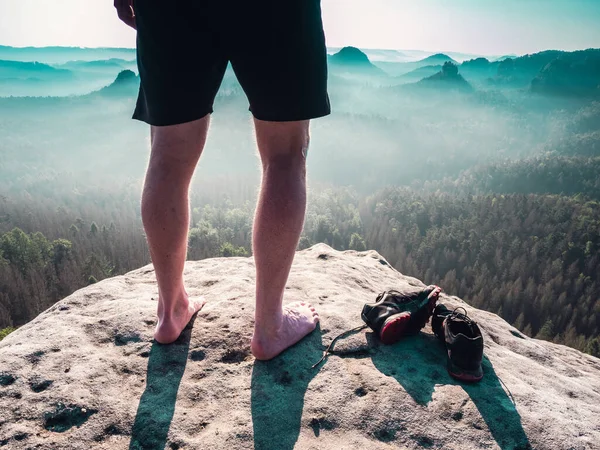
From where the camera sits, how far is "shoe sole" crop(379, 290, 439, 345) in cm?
238

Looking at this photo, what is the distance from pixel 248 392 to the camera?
1.96 m

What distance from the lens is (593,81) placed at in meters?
118

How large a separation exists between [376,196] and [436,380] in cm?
5040

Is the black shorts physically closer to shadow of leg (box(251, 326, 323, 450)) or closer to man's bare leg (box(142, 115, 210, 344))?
man's bare leg (box(142, 115, 210, 344))

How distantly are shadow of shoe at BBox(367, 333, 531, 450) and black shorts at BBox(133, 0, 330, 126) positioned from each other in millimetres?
1583

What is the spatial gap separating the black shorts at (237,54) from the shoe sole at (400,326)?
4.70 ft

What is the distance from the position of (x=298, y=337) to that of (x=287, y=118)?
1.38 metres

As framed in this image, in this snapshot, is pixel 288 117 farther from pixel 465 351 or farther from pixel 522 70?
pixel 522 70

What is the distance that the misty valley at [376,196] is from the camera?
23609 mm

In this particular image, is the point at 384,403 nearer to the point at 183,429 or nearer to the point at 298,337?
the point at 298,337

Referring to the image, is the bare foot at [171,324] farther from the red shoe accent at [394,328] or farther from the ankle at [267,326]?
the red shoe accent at [394,328]

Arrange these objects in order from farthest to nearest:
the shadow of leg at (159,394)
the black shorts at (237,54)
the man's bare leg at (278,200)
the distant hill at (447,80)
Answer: the distant hill at (447,80), the man's bare leg at (278,200), the shadow of leg at (159,394), the black shorts at (237,54)

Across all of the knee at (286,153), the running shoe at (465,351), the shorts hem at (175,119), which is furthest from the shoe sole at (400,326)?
the shorts hem at (175,119)

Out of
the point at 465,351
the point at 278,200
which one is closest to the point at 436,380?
the point at 465,351
